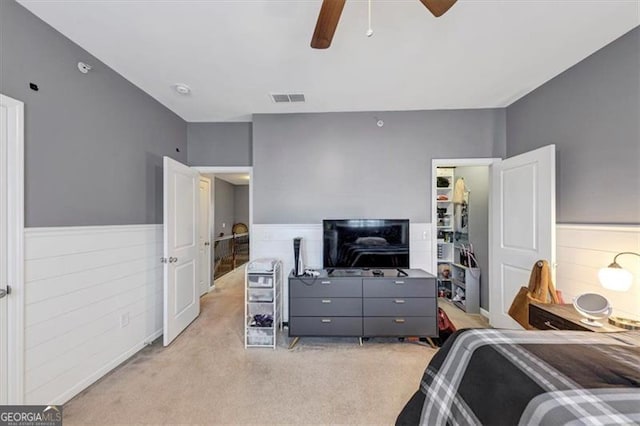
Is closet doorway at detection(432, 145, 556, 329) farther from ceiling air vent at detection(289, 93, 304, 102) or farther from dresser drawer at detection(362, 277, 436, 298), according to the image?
ceiling air vent at detection(289, 93, 304, 102)

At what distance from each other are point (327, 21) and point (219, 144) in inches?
107

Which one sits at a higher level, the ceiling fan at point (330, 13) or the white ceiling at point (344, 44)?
the white ceiling at point (344, 44)

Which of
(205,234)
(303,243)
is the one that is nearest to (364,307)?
(303,243)

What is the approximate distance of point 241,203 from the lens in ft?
26.3

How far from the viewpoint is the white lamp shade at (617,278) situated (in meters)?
1.67

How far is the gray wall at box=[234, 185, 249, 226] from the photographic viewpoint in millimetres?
7922

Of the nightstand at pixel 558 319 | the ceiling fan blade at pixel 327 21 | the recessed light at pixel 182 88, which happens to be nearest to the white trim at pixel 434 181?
the nightstand at pixel 558 319

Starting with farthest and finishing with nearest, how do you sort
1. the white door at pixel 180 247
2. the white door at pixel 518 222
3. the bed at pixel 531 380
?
the white door at pixel 180 247 < the white door at pixel 518 222 < the bed at pixel 531 380

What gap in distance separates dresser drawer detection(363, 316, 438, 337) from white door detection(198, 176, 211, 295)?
317cm

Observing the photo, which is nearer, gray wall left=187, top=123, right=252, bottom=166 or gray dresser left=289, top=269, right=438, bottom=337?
gray dresser left=289, top=269, right=438, bottom=337

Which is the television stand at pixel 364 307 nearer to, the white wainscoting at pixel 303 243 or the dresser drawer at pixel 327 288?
the dresser drawer at pixel 327 288

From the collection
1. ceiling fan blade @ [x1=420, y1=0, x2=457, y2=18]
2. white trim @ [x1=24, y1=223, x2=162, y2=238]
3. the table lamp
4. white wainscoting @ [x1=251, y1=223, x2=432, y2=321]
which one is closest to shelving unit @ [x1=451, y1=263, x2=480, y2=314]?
white wainscoting @ [x1=251, y1=223, x2=432, y2=321]

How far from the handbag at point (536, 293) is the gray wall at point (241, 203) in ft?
22.8

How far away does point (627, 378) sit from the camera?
93cm
